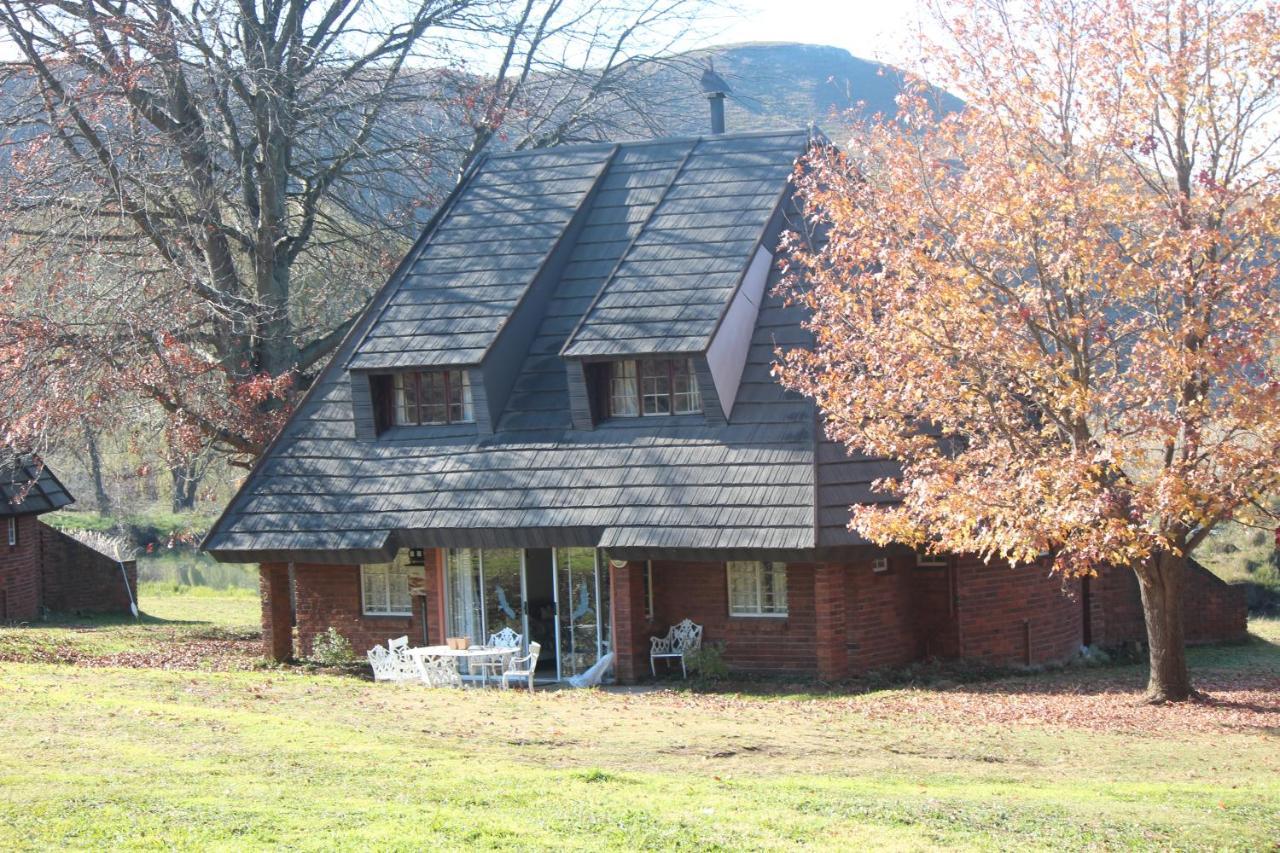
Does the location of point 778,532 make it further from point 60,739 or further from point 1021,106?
point 60,739

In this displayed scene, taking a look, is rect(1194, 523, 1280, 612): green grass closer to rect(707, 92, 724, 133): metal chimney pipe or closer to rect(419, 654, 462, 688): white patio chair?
rect(707, 92, 724, 133): metal chimney pipe

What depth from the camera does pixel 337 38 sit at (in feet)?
96.7

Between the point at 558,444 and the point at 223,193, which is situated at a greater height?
the point at 223,193

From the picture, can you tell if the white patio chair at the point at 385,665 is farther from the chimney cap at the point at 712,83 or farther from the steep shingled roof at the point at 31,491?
the chimney cap at the point at 712,83

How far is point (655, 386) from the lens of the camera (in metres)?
22.3

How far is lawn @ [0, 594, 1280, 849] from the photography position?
34.5 ft

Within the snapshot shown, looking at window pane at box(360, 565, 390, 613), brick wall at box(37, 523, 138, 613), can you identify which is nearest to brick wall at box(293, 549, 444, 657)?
window pane at box(360, 565, 390, 613)

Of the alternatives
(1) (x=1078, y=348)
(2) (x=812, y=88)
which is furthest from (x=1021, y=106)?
(2) (x=812, y=88)

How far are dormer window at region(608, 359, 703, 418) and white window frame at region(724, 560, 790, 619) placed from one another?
2.42 meters

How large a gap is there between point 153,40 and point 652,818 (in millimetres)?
18972

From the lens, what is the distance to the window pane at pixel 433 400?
2358 cm

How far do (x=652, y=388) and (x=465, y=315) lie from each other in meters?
3.25

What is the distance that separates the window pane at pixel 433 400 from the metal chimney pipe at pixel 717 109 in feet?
24.6

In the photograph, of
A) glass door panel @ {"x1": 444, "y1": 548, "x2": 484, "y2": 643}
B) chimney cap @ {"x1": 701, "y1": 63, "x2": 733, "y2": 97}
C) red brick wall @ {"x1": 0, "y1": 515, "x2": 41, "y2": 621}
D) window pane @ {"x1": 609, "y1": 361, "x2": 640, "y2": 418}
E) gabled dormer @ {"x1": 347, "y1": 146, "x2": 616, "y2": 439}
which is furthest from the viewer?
red brick wall @ {"x1": 0, "y1": 515, "x2": 41, "y2": 621}
